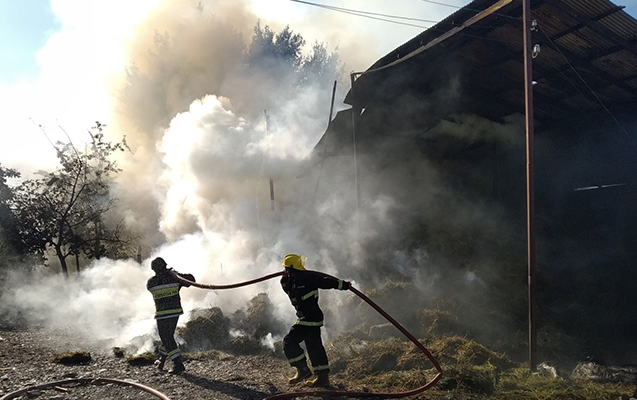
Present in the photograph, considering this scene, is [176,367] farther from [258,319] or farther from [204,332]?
[258,319]

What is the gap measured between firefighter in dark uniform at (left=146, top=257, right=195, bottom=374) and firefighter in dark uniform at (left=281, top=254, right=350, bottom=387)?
181 cm

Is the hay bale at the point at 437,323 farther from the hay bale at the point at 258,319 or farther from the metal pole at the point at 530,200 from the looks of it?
the hay bale at the point at 258,319

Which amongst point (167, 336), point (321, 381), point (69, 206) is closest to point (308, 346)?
point (321, 381)

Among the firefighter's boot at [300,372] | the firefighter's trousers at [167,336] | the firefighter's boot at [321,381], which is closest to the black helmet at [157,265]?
the firefighter's trousers at [167,336]

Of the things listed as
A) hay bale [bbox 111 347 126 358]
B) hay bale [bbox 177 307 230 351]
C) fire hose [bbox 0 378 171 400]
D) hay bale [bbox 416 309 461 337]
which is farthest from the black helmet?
hay bale [bbox 416 309 461 337]

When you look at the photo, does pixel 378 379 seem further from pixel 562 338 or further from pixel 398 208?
pixel 398 208

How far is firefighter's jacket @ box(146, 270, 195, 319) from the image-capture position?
21.4 feet

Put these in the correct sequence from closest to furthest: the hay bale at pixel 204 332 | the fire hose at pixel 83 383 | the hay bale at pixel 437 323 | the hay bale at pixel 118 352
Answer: the fire hose at pixel 83 383 < the hay bale at pixel 118 352 < the hay bale at pixel 437 323 < the hay bale at pixel 204 332

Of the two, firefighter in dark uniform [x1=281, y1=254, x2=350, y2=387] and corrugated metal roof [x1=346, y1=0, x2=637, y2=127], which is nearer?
firefighter in dark uniform [x1=281, y1=254, x2=350, y2=387]

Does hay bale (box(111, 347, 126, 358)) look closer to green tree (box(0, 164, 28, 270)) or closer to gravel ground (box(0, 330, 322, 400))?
gravel ground (box(0, 330, 322, 400))

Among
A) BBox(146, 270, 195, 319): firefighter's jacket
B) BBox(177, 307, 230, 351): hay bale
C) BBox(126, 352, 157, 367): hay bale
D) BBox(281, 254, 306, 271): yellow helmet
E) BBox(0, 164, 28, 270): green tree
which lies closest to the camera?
BBox(281, 254, 306, 271): yellow helmet

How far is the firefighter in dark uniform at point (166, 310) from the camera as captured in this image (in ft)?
20.8

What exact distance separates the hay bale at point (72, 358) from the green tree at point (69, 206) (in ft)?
35.6

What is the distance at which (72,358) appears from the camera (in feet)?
22.3
